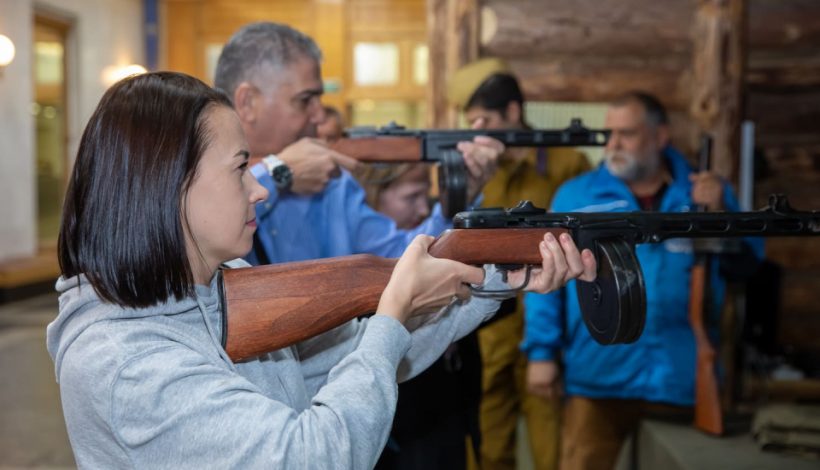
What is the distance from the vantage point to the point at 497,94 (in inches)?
149

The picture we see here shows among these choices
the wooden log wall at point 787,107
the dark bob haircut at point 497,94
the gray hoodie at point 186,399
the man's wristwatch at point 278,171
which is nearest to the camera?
the gray hoodie at point 186,399

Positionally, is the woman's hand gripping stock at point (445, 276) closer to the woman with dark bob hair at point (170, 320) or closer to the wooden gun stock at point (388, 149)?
the woman with dark bob hair at point (170, 320)

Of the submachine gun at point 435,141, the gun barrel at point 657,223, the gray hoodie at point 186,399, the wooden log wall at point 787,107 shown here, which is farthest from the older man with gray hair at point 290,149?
the wooden log wall at point 787,107

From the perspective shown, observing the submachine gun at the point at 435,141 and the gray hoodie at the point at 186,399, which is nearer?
the gray hoodie at the point at 186,399

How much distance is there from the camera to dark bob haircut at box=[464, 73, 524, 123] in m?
3.77

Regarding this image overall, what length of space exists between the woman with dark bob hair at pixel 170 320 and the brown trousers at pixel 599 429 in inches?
80.7

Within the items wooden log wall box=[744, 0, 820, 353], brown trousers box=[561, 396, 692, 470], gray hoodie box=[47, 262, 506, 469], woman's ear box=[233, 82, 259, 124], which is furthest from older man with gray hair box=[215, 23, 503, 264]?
wooden log wall box=[744, 0, 820, 353]

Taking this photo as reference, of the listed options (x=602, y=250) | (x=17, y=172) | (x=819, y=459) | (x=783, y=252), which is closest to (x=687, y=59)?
(x=783, y=252)

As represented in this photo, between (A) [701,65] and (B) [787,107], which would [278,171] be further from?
(B) [787,107]

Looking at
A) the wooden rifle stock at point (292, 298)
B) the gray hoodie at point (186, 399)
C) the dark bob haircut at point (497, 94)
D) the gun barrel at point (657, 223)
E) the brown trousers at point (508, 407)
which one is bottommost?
the brown trousers at point (508, 407)

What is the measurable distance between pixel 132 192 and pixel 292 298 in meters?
0.34

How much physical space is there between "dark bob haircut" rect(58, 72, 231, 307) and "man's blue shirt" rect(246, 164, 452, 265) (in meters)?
1.06

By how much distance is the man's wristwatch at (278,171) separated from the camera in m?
2.30

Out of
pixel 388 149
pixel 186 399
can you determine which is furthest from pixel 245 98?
pixel 186 399
